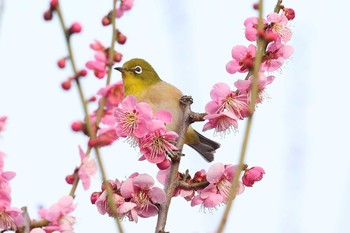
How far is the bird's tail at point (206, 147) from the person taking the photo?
6098 mm

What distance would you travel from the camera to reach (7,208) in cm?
345

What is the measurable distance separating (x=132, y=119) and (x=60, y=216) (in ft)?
1.85

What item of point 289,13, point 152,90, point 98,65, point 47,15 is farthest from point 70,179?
point 152,90

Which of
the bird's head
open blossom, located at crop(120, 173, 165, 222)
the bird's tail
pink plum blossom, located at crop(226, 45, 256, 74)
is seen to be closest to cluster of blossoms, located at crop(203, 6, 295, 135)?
pink plum blossom, located at crop(226, 45, 256, 74)

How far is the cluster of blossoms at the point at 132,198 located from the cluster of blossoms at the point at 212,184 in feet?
0.56

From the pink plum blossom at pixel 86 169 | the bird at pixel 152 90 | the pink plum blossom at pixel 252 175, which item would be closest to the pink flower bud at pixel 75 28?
the pink plum blossom at pixel 86 169

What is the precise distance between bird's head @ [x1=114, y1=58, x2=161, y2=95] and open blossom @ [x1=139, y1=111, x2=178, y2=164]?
2632 millimetres

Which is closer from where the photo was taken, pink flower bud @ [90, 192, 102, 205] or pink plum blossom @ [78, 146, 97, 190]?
pink plum blossom @ [78, 146, 97, 190]

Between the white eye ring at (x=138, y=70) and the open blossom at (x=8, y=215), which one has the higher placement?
the white eye ring at (x=138, y=70)

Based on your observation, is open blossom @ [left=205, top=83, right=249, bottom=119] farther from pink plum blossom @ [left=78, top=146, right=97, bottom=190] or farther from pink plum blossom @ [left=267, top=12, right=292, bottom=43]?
pink plum blossom @ [left=78, top=146, right=97, bottom=190]

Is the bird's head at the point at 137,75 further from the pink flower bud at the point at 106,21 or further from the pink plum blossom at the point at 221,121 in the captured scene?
the pink plum blossom at the point at 221,121

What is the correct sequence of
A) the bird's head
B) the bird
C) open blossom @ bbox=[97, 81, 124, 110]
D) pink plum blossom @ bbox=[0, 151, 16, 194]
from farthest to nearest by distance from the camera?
the bird's head → the bird → open blossom @ bbox=[97, 81, 124, 110] → pink plum blossom @ bbox=[0, 151, 16, 194]

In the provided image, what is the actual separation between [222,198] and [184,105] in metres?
0.51

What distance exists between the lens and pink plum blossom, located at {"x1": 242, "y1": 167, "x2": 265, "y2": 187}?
3.61m
